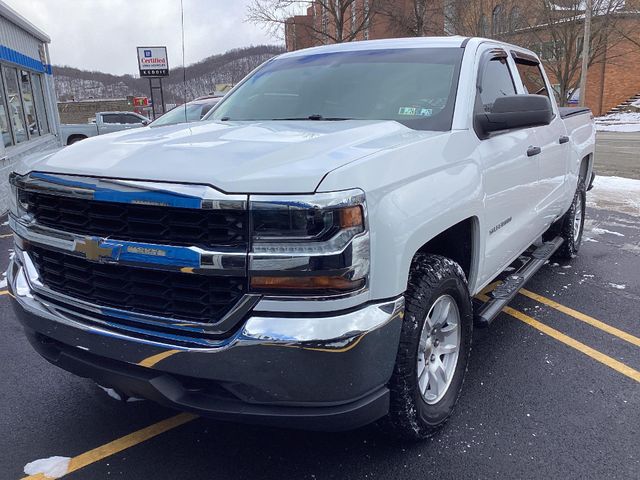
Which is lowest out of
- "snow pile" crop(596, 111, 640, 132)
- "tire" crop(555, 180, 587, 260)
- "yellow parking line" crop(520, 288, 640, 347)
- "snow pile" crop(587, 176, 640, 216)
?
"snow pile" crop(596, 111, 640, 132)

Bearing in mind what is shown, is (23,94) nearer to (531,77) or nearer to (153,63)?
Answer: (153,63)

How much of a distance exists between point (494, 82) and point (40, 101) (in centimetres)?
1636

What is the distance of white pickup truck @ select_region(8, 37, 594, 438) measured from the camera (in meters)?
1.95

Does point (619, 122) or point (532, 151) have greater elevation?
point (532, 151)

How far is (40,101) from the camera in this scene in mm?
16422

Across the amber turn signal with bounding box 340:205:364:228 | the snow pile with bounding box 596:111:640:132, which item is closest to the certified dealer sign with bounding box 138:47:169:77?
the amber turn signal with bounding box 340:205:364:228

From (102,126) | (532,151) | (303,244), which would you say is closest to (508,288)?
(532,151)

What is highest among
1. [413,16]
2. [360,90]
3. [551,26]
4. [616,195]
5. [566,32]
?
[413,16]

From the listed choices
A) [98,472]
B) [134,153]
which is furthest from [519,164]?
[98,472]

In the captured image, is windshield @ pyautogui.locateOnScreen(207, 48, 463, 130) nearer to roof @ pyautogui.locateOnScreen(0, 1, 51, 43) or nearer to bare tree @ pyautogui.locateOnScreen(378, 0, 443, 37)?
roof @ pyautogui.locateOnScreen(0, 1, 51, 43)

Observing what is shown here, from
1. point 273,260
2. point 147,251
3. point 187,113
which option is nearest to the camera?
point 273,260

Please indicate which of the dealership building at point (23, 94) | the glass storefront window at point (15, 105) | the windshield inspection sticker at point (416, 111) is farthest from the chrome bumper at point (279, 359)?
the glass storefront window at point (15, 105)

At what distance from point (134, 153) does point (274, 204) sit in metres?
0.78

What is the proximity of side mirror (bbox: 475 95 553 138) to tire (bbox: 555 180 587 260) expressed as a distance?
268 centimetres
